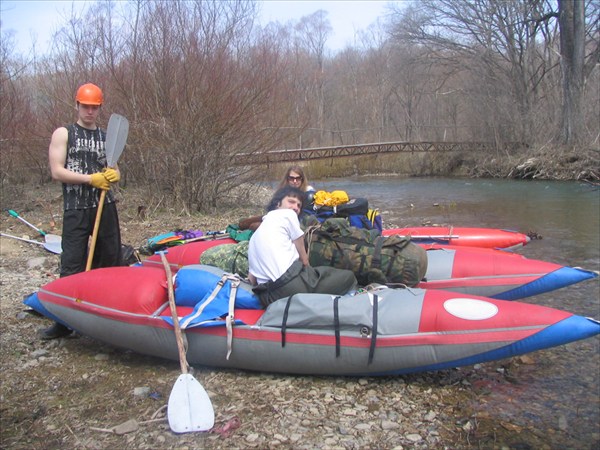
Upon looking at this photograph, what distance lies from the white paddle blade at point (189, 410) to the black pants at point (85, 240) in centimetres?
160

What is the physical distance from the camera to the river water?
319cm

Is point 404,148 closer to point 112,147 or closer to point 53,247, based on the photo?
point 53,247

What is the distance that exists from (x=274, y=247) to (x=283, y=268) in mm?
162

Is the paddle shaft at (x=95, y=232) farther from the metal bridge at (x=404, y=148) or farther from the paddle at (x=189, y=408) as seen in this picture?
the metal bridge at (x=404, y=148)

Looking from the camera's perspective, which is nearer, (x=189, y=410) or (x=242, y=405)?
(x=189, y=410)

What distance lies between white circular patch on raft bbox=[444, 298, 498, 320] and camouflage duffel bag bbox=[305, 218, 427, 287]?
2.08ft

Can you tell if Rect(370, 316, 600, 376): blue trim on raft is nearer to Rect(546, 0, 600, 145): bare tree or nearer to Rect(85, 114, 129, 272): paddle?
Rect(85, 114, 129, 272): paddle

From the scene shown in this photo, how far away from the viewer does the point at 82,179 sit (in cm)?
376

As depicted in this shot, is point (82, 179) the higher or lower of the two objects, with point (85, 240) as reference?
higher

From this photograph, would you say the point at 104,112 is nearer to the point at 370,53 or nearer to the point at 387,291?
the point at 387,291

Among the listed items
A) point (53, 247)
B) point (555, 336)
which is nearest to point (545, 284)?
point (555, 336)

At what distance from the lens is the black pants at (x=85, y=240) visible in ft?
12.8

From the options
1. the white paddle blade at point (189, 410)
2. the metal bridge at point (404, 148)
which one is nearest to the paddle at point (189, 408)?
the white paddle blade at point (189, 410)

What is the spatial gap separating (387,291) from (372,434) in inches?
40.1
